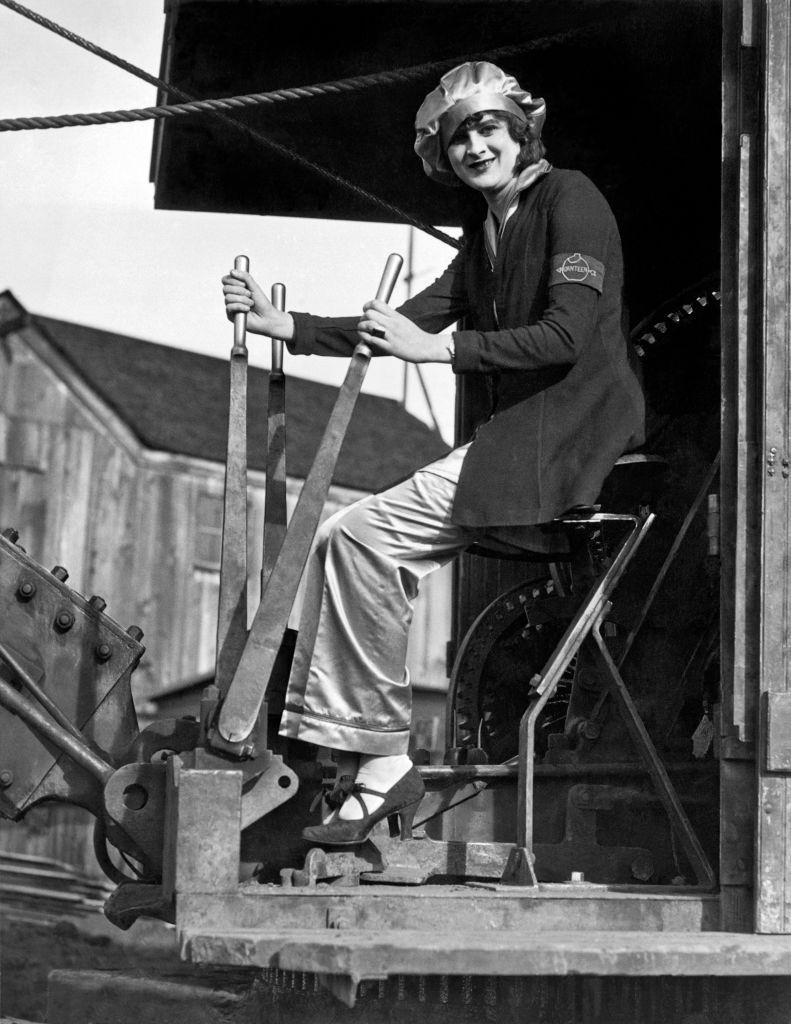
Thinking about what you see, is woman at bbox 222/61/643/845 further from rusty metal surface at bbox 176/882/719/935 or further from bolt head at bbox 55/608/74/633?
bolt head at bbox 55/608/74/633

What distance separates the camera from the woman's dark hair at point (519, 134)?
4.46 meters

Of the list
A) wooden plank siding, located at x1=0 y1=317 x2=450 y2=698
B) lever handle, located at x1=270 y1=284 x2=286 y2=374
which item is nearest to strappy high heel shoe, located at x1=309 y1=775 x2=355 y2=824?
lever handle, located at x1=270 y1=284 x2=286 y2=374

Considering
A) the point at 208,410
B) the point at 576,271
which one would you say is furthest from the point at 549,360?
the point at 208,410

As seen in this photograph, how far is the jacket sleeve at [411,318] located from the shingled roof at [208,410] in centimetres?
1877

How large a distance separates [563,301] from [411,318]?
0.83 meters

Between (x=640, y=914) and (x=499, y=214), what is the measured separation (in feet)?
6.63

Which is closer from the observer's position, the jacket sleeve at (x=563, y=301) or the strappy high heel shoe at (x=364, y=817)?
the strappy high heel shoe at (x=364, y=817)

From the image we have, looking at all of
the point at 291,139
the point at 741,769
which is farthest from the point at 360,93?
the point at 741,769

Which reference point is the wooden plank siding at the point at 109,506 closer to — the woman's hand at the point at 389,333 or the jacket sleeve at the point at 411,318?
the jacket sleeve at the point at 411,318

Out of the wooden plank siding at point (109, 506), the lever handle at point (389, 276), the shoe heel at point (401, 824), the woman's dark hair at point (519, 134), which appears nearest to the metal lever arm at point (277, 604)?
the lever handle at point (389, 276)

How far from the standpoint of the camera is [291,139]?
248 inches

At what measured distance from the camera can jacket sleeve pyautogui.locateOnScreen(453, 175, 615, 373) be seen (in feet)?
13.5

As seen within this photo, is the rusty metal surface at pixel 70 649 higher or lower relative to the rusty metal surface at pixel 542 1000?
higher

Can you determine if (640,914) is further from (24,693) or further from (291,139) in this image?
(291,139)
